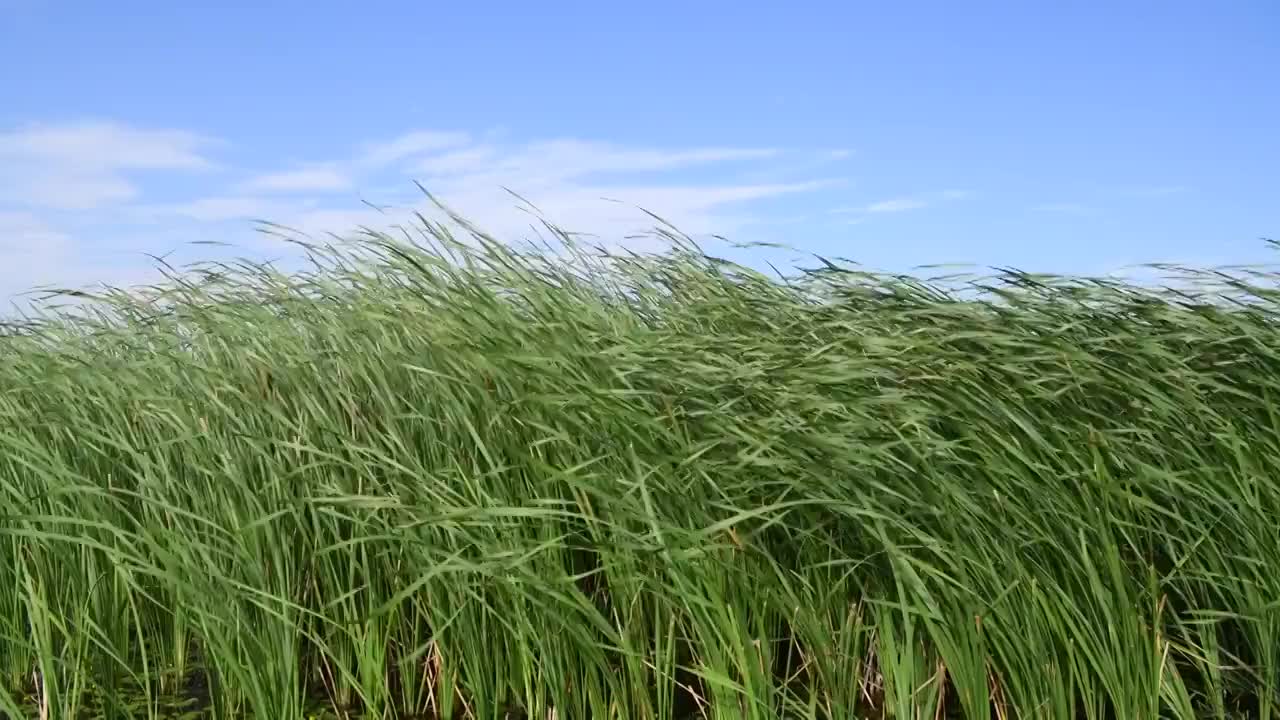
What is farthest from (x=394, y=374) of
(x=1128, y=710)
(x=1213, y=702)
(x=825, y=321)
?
(x=1213, y=702)

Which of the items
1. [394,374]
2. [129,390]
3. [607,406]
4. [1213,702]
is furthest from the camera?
[129,390]

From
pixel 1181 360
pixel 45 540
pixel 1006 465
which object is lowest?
pixel 45 540

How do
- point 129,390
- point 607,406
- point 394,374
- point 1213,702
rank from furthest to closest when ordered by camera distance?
point 129,390, point 394,374, point 1213,702, point 607,406

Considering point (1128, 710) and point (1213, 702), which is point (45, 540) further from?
point (1213, 702)

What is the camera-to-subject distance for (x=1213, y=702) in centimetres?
389

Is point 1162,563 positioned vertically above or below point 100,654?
above

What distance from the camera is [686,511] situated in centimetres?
353

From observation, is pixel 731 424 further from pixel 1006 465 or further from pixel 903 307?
pixel 903 307

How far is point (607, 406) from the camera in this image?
351cm

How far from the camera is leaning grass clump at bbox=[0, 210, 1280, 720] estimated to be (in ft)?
11.5

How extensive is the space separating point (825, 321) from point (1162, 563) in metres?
1.48

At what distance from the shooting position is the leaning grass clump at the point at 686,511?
351cm

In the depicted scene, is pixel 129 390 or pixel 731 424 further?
pixel 129 390

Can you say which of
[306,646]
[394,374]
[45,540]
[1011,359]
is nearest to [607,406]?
[394,374]
